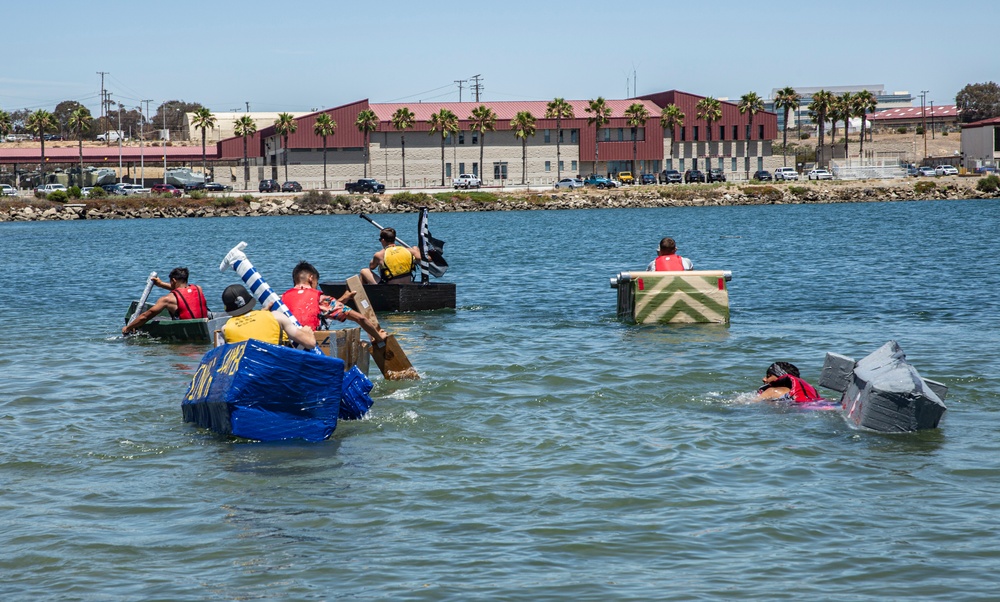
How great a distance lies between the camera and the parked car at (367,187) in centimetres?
9662

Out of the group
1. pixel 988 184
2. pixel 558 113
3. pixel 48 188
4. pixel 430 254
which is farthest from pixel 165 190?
pixel 430 254

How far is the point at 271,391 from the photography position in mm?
10148

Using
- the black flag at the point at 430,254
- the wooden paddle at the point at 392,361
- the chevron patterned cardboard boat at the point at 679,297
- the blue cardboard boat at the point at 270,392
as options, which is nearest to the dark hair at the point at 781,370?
the wooden paddle at the point at 392,361

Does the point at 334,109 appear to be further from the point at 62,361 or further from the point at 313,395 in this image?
the point at 313,395

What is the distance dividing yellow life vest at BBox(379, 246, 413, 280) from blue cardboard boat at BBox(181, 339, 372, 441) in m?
9.75

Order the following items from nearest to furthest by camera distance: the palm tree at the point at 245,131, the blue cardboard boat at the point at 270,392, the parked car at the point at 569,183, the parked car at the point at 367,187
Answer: the blue cardboard boat at the point at 270,392 → the parked car at the point at 367,187 → the parked car at the point at 569,183 → the palm tree at the point at 245,131

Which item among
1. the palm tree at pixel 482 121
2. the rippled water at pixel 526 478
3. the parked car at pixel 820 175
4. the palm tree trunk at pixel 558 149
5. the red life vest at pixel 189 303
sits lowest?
the rippled water at pixel 526 478

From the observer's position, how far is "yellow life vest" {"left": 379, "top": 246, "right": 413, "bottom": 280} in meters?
20.5

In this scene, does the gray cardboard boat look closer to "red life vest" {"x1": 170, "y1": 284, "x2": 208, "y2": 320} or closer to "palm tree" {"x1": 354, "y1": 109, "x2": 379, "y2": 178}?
"red life vest" {"x1": 170, "y1": 284, "x2": 208, "y2": 320}

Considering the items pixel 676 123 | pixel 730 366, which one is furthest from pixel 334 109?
pixel 730 366

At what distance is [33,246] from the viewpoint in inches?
2100

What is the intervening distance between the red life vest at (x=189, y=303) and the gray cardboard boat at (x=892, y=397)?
11204mm

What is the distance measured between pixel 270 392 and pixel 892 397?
19.5ft

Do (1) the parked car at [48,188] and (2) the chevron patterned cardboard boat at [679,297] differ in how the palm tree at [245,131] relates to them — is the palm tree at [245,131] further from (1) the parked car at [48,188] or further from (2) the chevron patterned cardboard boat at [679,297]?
(2) the chevron patterned cardboard boat at [679,297]
